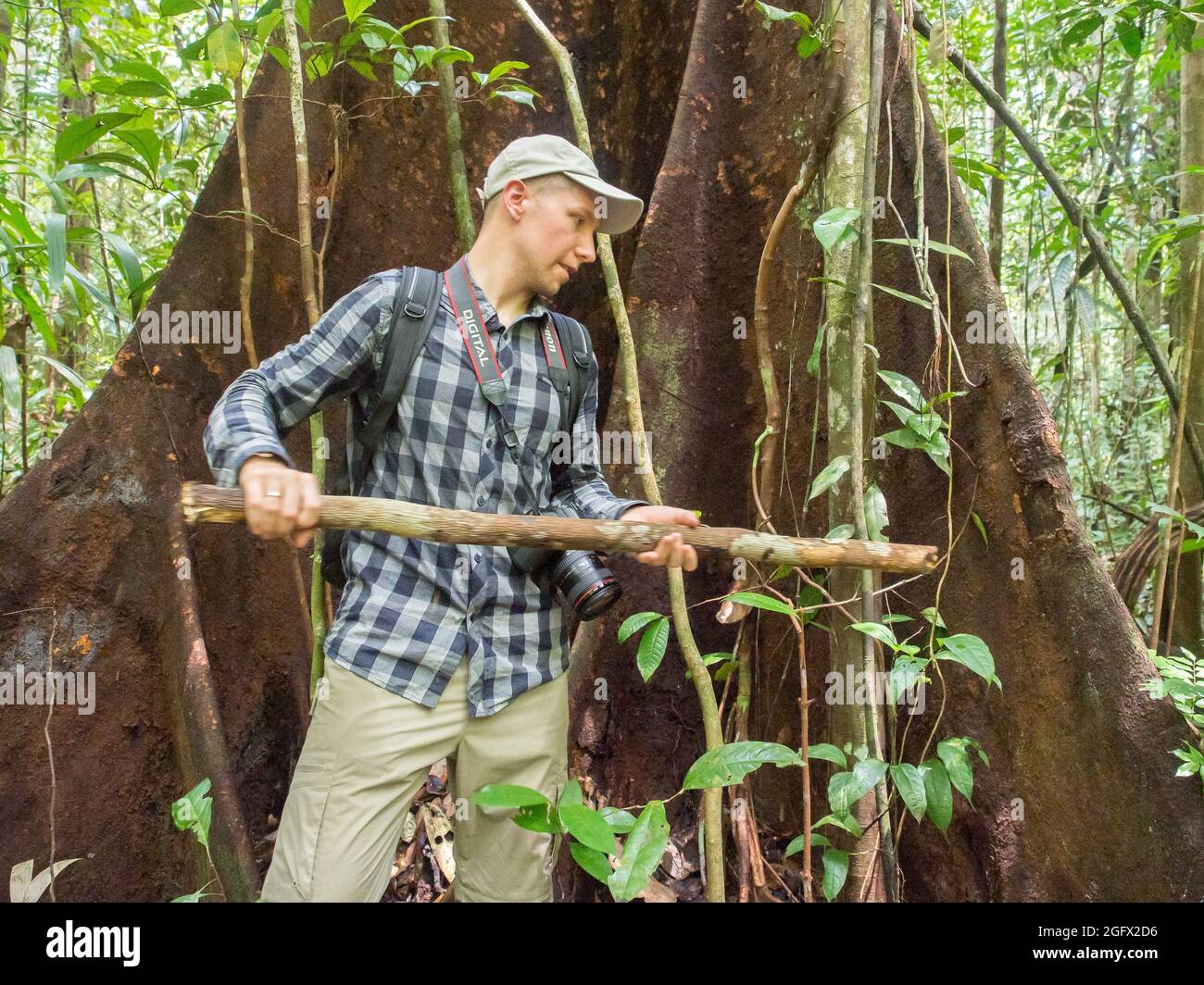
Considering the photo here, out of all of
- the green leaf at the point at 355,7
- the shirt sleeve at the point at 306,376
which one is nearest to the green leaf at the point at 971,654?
the shirt sleeve at the point at 306,376

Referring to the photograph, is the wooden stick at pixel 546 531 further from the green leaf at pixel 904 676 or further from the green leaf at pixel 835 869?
the green leaf at pixel 835 869

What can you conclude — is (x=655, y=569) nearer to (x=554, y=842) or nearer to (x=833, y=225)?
(x=554, y=842)

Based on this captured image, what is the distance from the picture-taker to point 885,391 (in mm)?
2592

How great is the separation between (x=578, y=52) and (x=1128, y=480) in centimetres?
538

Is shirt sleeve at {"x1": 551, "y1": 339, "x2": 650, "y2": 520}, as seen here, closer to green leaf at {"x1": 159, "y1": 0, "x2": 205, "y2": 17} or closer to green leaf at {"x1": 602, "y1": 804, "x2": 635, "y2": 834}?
green leaf at {"x1": 602, "y1": 804, "x2": 635, "y2": 834}

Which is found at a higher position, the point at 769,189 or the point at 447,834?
the point at 769,189

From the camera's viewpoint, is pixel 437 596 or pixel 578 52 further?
pixel 578 52

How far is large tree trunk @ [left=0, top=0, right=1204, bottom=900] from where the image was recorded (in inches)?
90.8

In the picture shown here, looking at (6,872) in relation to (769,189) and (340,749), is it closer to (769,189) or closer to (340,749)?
(340,749)

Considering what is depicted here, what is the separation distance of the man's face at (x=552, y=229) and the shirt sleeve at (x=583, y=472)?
0.80 feet

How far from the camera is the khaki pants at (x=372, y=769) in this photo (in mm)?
1690

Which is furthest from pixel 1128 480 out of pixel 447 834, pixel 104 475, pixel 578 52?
pixel 104 475

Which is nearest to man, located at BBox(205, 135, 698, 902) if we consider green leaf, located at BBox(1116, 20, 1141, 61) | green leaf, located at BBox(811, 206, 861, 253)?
green leaf, located at BBox(811, 206, 861, 253)

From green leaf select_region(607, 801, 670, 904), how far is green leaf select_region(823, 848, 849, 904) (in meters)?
0.54
